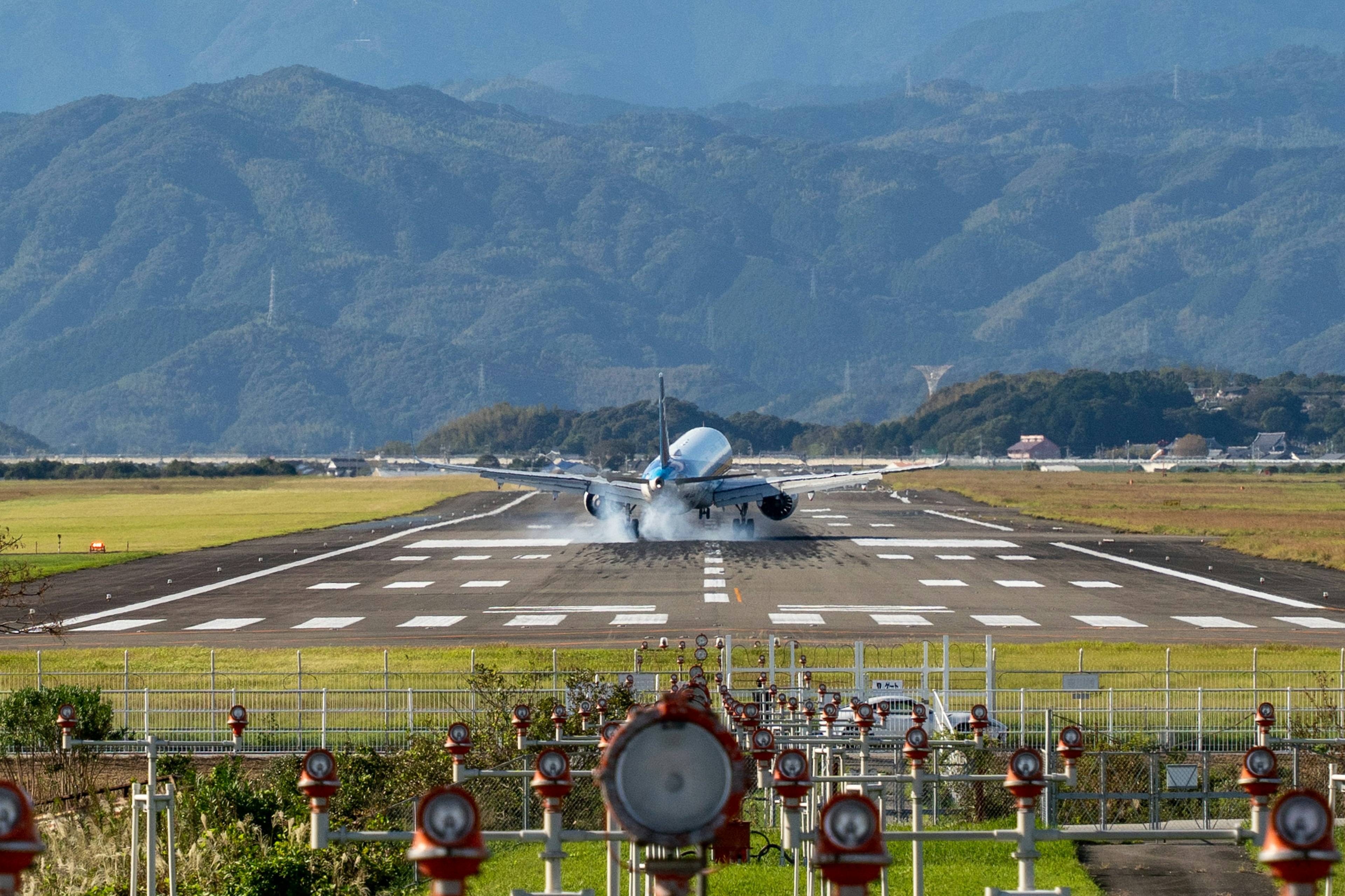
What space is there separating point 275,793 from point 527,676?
10.9m

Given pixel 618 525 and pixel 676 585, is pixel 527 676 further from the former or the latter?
pixel 618 525

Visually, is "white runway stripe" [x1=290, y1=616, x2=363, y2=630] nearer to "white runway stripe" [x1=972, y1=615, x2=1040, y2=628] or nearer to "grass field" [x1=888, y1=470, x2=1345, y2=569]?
"white runway stripe" [x1=972, y1=615, x2=1040, y2=628]

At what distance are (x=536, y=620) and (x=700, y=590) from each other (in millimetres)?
11562

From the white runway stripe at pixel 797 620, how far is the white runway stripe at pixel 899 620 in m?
2.01

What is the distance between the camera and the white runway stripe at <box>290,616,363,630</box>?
58.5 m

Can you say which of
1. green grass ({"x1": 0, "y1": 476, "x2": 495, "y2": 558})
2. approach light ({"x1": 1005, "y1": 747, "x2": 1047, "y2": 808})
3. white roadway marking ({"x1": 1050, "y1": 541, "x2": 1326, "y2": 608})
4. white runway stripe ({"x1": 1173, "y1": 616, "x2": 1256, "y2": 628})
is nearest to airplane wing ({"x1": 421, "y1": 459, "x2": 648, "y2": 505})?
green grass ({"x1": 0, "y1": 476, "x2": 495, "y2": 558})

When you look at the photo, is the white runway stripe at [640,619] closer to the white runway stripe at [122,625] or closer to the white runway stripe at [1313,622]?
the white runway stripe at [122,625]

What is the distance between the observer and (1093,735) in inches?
1219

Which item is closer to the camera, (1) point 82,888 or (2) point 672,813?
(2) point 672,813

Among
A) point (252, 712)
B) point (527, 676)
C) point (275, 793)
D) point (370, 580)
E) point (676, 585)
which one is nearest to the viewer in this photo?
point (275, 793)

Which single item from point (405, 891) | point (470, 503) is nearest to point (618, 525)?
point (470, 503)

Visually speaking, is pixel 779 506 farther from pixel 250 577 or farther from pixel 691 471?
pixel 250 577

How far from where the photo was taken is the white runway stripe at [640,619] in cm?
5706

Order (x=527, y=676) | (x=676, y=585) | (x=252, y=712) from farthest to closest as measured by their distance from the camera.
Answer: (x=676, y=585) → (x=252, y=712) → (x=527, y=676)
